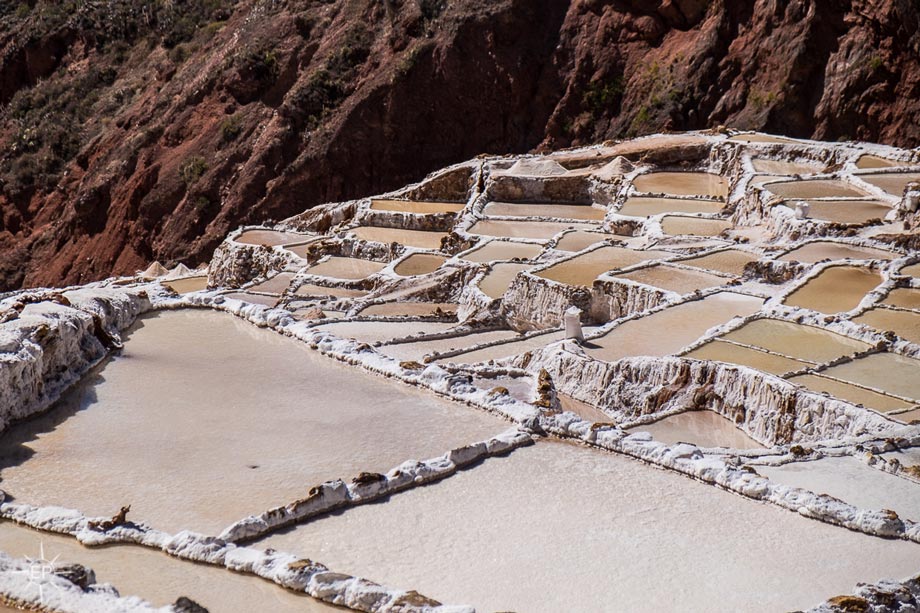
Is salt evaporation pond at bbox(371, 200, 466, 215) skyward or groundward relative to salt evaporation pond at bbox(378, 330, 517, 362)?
skyward

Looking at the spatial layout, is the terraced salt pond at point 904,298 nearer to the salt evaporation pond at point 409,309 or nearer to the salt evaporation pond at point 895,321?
the salt evaporation pond at point 895,321

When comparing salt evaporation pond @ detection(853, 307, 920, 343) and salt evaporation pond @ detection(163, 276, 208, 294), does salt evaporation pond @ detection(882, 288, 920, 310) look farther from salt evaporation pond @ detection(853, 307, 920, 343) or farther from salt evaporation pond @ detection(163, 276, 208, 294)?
salt evaporation pond @ detection(163, 276, 208, 294)

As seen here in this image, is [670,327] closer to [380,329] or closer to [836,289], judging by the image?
[836,289]

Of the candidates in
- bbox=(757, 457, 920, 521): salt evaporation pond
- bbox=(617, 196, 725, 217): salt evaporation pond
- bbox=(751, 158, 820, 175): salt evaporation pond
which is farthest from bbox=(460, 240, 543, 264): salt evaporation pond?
bbox=(757, 457, 920, 521): salt evaporation pond

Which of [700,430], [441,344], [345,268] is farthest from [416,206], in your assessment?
[700,430]

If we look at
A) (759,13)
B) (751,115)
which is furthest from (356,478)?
(759,13)

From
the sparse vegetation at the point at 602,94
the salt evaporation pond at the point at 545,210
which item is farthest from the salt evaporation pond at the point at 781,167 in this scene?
the sparse vegetation at the point at 602,94
